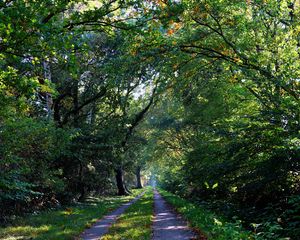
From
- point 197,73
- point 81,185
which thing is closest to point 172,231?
point 197,73

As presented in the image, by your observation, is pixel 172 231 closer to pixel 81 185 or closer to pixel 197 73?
pixel 197 73

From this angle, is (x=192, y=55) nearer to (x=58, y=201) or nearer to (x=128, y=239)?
(x=128, y=239)

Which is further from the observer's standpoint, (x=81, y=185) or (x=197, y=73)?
(x=81, y=185)

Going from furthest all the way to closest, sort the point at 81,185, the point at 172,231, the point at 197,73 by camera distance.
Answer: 1. the point at 81,185
2. the point at 197,73
3. the point at 172,231

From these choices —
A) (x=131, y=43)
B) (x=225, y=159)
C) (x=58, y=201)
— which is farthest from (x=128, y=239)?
(x=58, y=201)

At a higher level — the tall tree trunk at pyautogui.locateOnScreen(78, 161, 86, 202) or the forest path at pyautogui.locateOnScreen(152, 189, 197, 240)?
the tall tree trunk at pyautogui.locateOnScreen(78, 161, 86, 202)

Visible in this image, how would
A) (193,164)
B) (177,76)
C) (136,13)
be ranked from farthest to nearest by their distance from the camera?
(193,164) < (177,76) < (136,13)

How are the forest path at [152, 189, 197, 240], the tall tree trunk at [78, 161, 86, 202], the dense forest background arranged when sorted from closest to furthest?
the dense forest background, the forest path at [152, 189, 197, 240], the tall tree trunk at [78, 161, 86, 202]

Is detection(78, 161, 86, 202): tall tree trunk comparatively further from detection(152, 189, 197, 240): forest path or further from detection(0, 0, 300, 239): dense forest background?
detection(152, 189, 197, 240): forest path

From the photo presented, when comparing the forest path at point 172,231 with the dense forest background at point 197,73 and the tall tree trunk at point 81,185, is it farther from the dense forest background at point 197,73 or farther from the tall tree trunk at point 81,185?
the tall tree trunk at point 81,185

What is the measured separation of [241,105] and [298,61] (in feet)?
15.1

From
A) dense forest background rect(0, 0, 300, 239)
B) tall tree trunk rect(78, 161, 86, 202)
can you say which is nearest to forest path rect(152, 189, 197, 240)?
dense forest background rect(0, 0, 300, 239)

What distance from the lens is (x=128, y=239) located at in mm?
9539

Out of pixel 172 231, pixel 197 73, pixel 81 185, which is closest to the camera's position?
pixel 172 231
